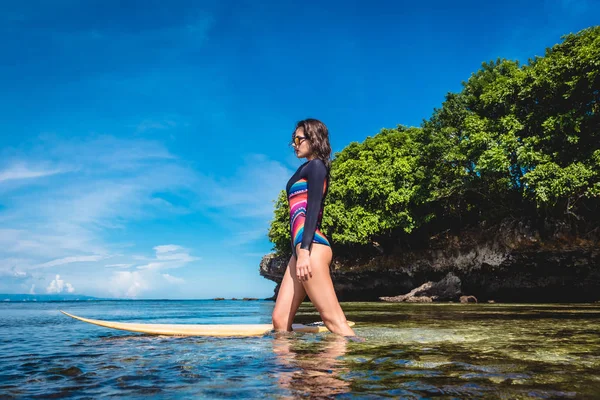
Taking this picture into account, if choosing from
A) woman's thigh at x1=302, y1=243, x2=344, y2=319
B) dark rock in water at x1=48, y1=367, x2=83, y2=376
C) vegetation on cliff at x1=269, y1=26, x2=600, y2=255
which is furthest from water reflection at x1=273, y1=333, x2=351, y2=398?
vegetation on cliff at x1=269, y1=26, x2=600, y2=255

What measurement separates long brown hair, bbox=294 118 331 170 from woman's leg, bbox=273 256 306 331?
124cm

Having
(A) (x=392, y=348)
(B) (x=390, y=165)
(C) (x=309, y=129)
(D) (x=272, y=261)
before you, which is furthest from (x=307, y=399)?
(D) (x=272, y=261)

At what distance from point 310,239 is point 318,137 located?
1260 mm

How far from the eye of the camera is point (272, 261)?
4850 centimetres

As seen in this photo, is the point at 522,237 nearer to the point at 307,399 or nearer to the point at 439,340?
the point at 439,340

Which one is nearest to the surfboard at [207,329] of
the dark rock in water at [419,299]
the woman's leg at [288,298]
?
the woman's leg at [288,298]

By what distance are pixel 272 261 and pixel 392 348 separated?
45078 mm

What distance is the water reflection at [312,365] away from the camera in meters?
2.24

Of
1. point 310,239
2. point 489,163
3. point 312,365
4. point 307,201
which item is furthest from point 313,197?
point 489,163

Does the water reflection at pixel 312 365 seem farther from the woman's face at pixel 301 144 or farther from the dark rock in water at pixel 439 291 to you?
the dark rock in water at pixel 439 291

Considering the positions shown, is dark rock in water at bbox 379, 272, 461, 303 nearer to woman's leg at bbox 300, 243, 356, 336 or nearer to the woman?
the woman

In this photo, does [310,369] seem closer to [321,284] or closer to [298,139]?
[321,284]

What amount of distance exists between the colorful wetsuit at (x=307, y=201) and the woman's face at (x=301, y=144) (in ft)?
0.58

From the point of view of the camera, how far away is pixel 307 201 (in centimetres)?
453
